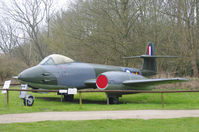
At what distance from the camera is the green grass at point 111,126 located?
6.02 m

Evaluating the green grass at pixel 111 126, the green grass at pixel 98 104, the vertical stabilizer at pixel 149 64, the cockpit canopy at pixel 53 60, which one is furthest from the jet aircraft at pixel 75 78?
the green grass at pixel 111 126

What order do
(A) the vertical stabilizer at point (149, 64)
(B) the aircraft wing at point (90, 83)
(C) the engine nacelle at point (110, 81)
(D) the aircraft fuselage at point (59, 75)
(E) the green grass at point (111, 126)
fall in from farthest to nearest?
(A) the vertical stabilizer at point (149, 64) → (B) the aircraft wing at point (90, 83) → (C) the engine nacelle at point (110, 81) → (D) the aircraft fuselage at point (59, 75) → (E) the green grass at point (111, 126)

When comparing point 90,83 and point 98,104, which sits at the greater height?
point 90,83

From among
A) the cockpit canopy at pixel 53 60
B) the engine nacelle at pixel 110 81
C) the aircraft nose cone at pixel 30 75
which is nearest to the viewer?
the aircraft nose cone at pixel 30 75

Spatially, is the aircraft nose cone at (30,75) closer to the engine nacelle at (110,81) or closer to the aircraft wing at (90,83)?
the aircraft wing at (90,83)

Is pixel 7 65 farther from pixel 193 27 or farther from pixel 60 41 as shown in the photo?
pixel 193 27

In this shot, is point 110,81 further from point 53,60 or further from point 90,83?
point 53,60

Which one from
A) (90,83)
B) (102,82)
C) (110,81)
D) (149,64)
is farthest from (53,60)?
(149,64)

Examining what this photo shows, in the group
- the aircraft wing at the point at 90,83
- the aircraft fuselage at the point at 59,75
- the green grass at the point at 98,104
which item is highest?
the aircraft fuselage at the point at 59,75

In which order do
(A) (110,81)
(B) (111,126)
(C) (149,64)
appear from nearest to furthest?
(B) (111,126), (A) (110,81), (C) (149,64)

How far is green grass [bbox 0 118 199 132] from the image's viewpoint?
19.7 ft

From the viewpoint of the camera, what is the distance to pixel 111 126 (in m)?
6.50

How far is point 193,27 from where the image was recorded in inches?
841

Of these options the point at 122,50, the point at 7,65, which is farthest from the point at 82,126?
the point at 7,65
